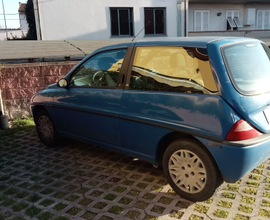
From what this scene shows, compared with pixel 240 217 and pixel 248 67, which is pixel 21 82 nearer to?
pixel 248 67

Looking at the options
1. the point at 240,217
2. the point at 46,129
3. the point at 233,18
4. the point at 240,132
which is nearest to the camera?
the point at 240,132

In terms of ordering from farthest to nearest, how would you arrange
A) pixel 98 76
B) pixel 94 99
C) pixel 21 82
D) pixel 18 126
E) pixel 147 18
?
pixel 147 18
pixel 21 82
pixel 18 126
pixel 98 76
pixel 94 99

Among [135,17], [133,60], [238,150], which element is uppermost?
[135,17]

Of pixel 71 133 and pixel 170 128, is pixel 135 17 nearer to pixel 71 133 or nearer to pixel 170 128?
pixel 71 133

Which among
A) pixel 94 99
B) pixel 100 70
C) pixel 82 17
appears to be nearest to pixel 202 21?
pixel 82 17

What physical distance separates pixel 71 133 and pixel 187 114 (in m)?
2.24

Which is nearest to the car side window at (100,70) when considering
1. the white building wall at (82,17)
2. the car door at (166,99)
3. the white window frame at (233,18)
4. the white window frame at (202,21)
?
the car door at (166,99)

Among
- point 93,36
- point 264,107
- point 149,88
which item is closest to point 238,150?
point 264,107

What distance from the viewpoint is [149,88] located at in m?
3.28

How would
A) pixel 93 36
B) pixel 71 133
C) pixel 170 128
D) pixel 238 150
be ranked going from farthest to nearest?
pixel 93 36 < pixel 71 133 < pixel 170 128 < pixel 238 150

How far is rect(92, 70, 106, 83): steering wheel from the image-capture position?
392cm

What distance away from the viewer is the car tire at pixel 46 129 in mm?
4867

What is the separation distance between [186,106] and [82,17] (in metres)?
14.4

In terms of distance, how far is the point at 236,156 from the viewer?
262 centimetres
